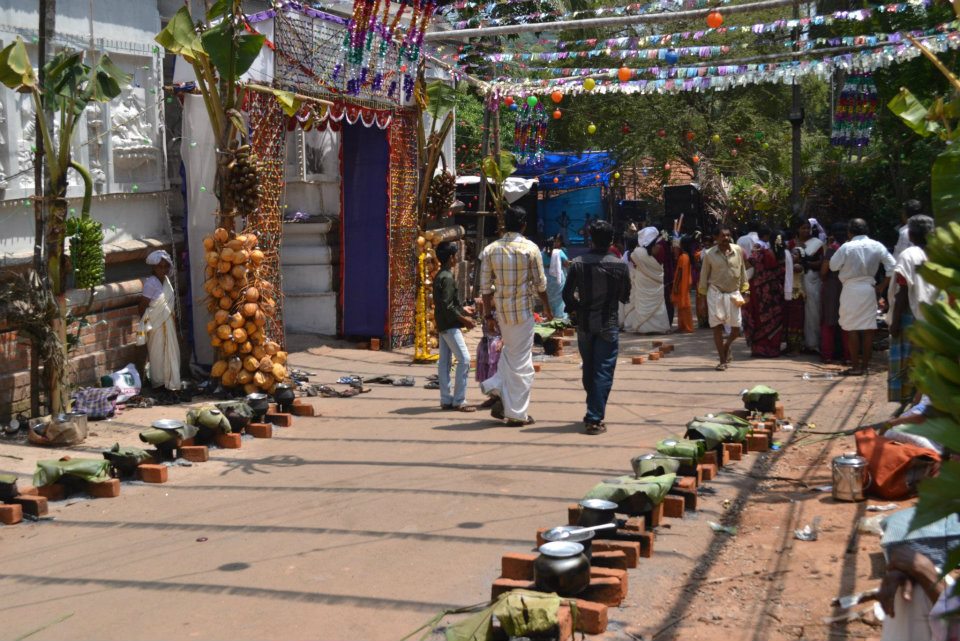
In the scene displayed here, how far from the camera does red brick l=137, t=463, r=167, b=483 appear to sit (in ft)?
25.1

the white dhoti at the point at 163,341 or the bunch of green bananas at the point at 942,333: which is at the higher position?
the bunch of green bananas at the point at 942,333

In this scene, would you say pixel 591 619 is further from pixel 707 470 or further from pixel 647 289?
pixel 647 289

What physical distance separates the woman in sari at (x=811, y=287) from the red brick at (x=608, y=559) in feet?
29.6

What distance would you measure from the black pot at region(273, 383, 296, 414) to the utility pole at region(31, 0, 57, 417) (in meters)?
2.07

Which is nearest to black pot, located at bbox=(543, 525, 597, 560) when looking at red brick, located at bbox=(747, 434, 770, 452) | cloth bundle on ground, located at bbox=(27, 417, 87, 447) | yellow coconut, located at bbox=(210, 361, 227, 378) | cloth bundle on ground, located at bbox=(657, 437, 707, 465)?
cloth bundle on ground, located at bbox=(657, 437, 707, 465)

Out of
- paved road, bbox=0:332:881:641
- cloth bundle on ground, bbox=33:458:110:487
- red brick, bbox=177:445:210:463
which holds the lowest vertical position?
paved road, bbox=0:332:881:641

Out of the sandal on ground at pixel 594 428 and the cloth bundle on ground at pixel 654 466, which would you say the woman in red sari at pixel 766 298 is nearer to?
the sandal on ground at pixel 594 428

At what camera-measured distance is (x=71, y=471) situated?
7223 mm

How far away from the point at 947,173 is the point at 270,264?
8.21 m

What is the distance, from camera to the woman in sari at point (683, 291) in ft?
54.2

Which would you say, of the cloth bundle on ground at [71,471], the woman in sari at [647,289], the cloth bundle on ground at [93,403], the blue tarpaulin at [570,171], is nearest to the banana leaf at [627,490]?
the cloth bundle on ground at [71,471]

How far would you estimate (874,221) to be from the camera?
17.7 meters

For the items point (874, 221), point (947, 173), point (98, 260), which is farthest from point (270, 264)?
point (874, 221)

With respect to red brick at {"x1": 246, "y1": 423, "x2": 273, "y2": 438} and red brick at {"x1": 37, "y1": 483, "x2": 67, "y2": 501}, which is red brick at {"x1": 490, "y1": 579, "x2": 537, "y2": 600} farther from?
red brick at {"x1": 246, "y1": 423, "x2": 273, "y2": 438}
